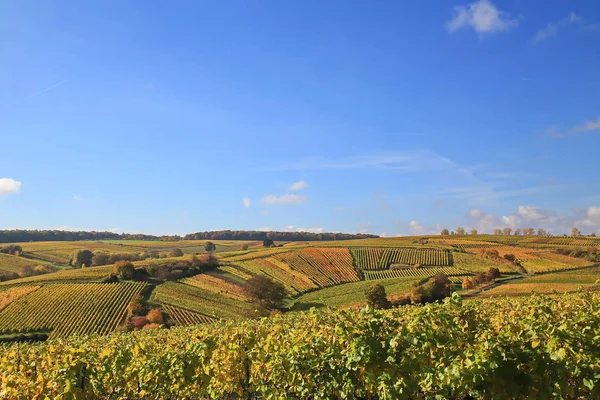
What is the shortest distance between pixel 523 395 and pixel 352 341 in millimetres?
2625

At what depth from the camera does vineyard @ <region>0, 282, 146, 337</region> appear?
58.2 m

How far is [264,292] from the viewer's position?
69.9 meters

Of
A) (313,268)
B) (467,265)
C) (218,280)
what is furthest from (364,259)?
(218,280)

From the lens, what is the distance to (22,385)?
342 inches

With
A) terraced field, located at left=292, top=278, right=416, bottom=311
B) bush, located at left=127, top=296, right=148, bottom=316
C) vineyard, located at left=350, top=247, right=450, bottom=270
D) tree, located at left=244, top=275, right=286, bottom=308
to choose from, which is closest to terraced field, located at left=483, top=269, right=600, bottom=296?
terraced field, located at left=292, top=278, right=416, bottom=311

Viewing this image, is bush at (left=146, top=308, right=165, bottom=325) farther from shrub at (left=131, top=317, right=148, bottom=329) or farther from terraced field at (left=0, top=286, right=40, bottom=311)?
terraced field at (left=0, top=286, right=40, bottom=311)

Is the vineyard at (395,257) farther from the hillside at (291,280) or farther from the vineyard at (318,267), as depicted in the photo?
the vineyard at (318,267)

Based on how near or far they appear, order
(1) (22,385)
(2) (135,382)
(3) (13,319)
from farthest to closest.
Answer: (3) (13,319), (2) (135,382), (1) (22,385)

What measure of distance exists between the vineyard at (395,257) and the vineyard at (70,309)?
48830 millimetres

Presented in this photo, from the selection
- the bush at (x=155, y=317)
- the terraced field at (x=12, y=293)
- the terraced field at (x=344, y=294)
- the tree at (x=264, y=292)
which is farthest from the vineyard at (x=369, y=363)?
the terraced field at (x=12, y=293)

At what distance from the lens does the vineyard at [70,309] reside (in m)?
58.2

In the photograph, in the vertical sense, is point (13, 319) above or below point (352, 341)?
below

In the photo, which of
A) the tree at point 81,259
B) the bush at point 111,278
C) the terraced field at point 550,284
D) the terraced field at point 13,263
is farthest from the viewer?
the tree at point 81,259

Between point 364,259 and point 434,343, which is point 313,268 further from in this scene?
point 434,343
